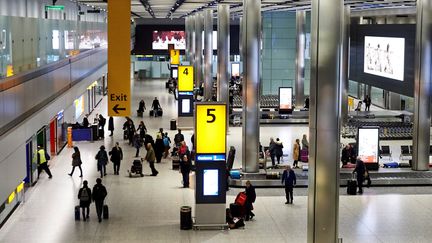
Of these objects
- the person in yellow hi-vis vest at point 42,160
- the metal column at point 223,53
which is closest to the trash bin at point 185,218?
the person in yellow hi-vis vest at point 42,160

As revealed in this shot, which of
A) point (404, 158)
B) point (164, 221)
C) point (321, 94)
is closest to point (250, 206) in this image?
point (164, 221)

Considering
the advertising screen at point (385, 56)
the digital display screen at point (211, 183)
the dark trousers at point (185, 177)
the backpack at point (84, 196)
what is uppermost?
the advertising screen at point (385, 56)

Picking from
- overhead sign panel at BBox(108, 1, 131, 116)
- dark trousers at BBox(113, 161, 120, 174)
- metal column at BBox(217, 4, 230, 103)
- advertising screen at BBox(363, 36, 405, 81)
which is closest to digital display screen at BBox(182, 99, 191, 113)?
metal column at BBox(217, 4, 230, 103)

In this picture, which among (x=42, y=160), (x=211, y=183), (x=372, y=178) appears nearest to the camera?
(x=211, y=183)

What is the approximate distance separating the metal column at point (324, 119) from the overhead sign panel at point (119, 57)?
450 centimetres

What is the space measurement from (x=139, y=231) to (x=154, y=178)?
8.55 metres

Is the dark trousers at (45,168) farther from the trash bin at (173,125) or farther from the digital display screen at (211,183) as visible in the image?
the trash bin at (173,125)

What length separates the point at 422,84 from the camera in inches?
1192

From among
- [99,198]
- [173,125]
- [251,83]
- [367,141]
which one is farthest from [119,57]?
[173,125]

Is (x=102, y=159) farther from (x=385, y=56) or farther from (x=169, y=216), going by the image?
(x=385, y=56)

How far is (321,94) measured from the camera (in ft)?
54.0

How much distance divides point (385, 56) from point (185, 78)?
1150 centimetres

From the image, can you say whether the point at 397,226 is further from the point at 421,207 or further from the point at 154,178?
the point at 154,178

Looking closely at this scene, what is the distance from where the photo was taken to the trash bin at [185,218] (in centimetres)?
2203
